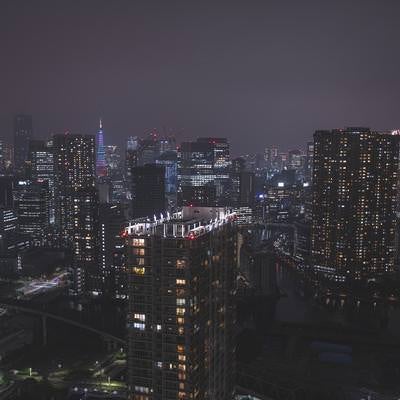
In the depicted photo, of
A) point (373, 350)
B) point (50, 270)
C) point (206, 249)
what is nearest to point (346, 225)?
point (373, 350)

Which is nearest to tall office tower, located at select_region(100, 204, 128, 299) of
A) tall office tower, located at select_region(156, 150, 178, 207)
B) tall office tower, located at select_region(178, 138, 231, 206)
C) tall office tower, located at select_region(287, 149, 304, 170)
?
tall office tower, located at select_region(156, 150, 178, 207)

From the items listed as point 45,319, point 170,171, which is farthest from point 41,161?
point 45,319

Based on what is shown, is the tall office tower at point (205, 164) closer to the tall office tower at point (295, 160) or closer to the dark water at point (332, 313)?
the tall office tower at point (295, 160)

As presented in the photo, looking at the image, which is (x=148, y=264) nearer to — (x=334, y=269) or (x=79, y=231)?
(x=79, y=231)

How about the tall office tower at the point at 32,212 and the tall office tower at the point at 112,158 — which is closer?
the tall office tower at the point at 32,212

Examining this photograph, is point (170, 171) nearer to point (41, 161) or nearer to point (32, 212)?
point (41, 161)

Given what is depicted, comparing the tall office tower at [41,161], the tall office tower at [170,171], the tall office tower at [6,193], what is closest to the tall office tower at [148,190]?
the tall office tower at [170,171]
